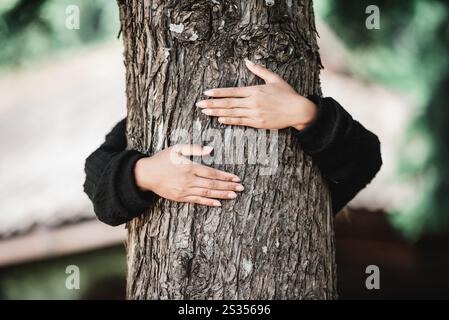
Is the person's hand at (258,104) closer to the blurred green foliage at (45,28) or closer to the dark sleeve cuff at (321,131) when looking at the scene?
the dark sleeve cuff at (321,131)

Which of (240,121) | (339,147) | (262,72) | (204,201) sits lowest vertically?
(204,201)

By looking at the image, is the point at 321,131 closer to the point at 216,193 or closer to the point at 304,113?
the point at 304,113

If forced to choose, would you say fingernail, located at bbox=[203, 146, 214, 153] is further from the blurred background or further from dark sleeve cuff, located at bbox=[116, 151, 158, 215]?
the blurred background

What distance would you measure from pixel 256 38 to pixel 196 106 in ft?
0.94

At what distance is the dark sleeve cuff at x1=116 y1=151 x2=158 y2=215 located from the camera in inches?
69.7

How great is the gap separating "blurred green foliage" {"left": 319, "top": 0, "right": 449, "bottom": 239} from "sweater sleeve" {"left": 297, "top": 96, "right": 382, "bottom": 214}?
1878 millimetres

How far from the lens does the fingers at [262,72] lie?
1.69m

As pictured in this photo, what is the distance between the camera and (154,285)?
1.78m

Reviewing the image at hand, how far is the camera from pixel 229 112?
1682 mm

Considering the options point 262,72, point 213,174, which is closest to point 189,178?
point 213,174

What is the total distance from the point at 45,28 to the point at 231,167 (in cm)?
242

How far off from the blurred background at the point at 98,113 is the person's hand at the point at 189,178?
6.76 ft
